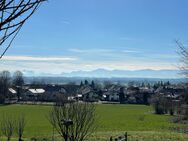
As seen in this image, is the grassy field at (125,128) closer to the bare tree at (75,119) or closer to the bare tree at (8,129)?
the bare tree at (8,129)

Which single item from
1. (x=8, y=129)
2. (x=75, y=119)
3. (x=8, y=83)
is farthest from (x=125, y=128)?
(x=8, y=83)

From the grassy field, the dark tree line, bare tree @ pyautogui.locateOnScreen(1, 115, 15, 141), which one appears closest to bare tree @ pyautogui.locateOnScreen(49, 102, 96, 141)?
bare tree @ pyautogui.locateOnScreen(1, 115, 15, 141)

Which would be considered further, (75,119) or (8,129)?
(8,129)

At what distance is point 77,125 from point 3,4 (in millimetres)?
16470

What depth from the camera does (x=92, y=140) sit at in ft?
125

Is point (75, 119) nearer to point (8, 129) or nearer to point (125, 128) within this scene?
point (8, 129)

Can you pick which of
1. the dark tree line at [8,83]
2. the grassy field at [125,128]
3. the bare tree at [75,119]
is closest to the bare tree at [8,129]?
the grassy field at [125,128]

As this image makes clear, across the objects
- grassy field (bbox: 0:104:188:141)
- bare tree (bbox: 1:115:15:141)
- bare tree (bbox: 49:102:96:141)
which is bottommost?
grassy field (bbox: 0:104:188:141)

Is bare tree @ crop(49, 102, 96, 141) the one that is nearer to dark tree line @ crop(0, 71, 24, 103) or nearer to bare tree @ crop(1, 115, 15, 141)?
bare tree @ crop(1, 115, 15, 141)

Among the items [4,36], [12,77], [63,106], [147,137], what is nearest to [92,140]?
[147,137]

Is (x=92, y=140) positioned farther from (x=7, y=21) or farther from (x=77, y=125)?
(x=7, y=21)

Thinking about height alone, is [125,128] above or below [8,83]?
below

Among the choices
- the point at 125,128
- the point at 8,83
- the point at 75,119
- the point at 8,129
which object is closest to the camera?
the point at 75,119

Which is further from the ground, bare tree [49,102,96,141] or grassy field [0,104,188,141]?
bare tree [49,102,96,141]
